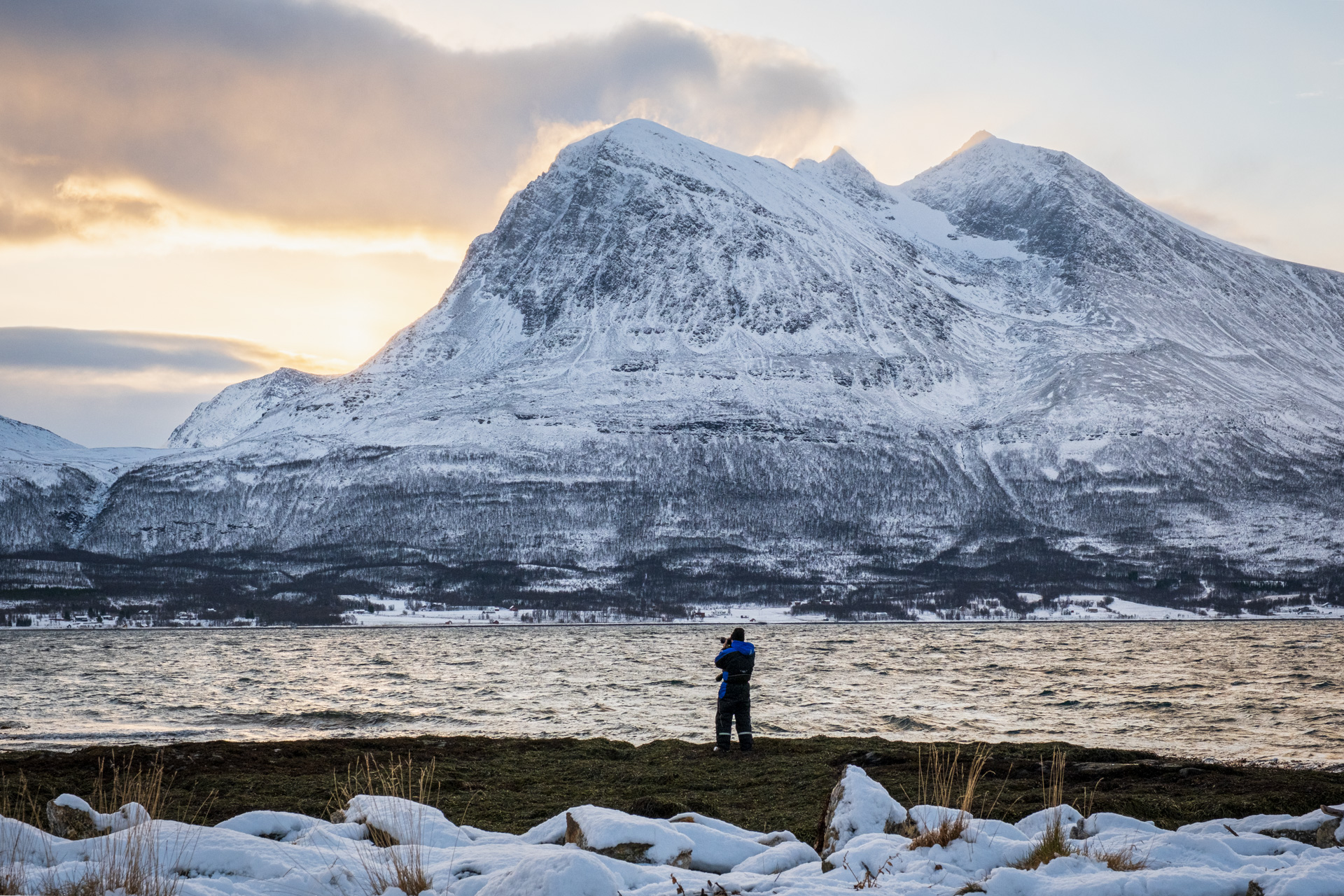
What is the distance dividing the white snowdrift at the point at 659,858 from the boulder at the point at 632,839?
0.02 metres

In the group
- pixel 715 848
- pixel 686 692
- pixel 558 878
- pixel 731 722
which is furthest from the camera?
pixel 686 692

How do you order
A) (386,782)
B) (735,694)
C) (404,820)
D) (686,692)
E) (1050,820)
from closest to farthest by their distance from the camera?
(404,820), (1050,820), (386,782), (735,694), (686,692)

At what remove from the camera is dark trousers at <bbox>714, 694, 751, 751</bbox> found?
77.0 feet

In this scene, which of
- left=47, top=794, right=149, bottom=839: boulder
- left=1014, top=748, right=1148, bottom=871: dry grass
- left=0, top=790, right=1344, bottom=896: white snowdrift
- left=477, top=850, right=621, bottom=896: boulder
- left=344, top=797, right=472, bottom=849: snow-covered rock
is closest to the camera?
left=477, top=850, right=621, bottom=896: boulder

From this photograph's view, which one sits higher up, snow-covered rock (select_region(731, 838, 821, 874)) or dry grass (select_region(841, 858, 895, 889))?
dry grass (select_region(841, 858, 895, 889))

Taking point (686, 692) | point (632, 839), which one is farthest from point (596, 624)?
point (632, 839)

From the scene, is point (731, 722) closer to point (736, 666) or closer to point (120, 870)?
point (736, 666)

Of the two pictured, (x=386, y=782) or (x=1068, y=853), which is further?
(x=386, y=782)

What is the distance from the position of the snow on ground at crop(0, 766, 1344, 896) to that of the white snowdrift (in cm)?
2

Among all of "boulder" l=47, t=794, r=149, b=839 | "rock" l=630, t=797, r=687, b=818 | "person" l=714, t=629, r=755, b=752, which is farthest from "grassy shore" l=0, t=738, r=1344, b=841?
"boulder" l=47, t=794, r=149, b=839

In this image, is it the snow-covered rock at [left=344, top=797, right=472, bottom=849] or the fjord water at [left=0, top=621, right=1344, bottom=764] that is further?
the fjord water at [left=0, top=621, right=1344, bottom=764]

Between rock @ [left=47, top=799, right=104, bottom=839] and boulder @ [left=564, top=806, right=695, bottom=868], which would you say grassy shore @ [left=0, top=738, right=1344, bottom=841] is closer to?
rock @ [left=47, top=799, right=104, bottom=839]

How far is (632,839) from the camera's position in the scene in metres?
10.9

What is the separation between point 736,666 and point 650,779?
3989 mm
